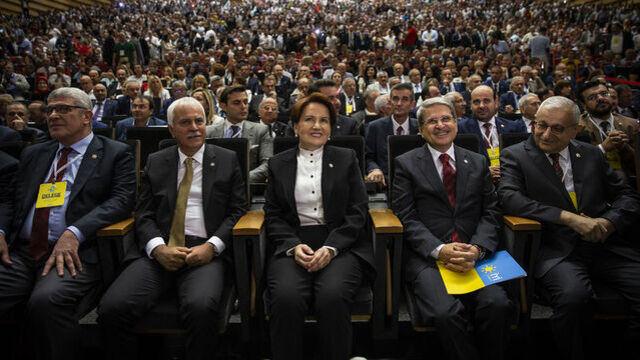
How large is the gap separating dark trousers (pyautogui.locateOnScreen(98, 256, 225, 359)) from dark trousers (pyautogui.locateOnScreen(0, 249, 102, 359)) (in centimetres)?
17

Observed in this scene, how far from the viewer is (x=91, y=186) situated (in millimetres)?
2180

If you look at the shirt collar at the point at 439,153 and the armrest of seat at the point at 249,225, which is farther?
the shirt collar at the point at 439,153

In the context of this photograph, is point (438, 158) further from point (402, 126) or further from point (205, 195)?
point (402, 126)

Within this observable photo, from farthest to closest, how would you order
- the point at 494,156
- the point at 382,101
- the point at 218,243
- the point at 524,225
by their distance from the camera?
1. the point at 382,101
2. the point at 494,156
3. the point at 218,243
4. the point at 524,225

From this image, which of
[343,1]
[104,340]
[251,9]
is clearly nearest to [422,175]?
[104,340]

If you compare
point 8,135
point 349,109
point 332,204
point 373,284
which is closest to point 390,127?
point 332,204

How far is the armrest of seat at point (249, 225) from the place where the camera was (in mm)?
1903

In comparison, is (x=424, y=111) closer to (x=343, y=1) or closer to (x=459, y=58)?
(x=459, y=58)

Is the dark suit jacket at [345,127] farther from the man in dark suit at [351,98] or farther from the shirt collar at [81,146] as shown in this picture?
the man in dark suit at [351,98]

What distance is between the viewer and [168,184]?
2.16m

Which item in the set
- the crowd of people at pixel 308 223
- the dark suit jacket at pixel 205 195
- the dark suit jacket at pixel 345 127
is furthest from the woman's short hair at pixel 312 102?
the dark suit jacket at pixel 345 127

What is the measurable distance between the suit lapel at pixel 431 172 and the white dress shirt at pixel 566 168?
1.98 feet

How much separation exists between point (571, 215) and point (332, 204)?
110 centimetres

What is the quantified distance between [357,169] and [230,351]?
1112 mm
